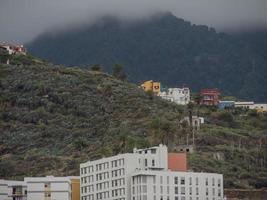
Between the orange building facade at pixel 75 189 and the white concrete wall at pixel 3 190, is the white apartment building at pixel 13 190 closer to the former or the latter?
the white concrete wall at pixel 3 190

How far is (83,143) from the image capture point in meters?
197

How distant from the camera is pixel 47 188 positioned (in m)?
163

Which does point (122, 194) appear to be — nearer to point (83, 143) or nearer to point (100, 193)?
point (100, 193)

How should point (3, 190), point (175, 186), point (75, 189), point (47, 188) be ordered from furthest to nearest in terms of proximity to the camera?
point (75, 189) < point (47, 188) < point (3, 190) < point (175, 186)

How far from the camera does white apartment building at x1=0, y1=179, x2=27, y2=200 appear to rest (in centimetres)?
16225

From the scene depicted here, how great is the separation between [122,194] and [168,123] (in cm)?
3621

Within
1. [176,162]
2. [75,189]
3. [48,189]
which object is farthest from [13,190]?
[176,162]

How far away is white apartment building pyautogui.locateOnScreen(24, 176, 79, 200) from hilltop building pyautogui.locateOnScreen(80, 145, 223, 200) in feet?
14.3

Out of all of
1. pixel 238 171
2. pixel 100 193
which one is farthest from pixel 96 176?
pixel 238 171

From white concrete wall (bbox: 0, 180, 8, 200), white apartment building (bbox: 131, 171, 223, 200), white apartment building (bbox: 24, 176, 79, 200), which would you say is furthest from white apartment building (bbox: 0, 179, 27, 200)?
white apartment building (bbox: 131, 171, 223, 200)

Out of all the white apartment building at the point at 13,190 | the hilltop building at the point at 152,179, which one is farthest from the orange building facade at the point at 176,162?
the white apartment building at the point at 13,190

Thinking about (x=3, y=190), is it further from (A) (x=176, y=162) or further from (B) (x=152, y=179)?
(A) (x=176, y=162)

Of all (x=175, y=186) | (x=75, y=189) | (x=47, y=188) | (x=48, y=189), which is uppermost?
(x=75, y=189)

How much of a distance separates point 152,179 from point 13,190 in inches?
755
